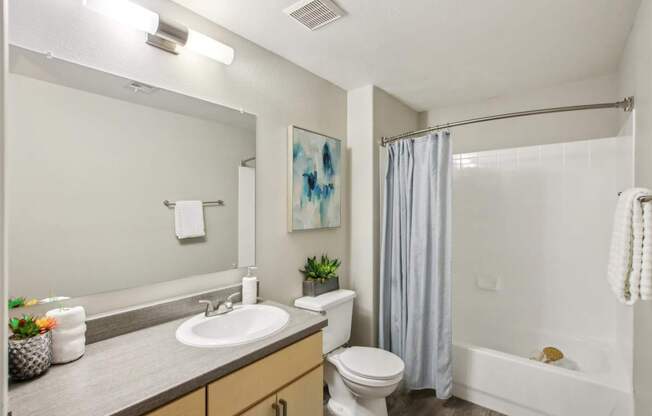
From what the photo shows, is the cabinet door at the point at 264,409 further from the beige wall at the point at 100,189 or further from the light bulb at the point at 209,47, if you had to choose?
the light bulb at the point at 209,47

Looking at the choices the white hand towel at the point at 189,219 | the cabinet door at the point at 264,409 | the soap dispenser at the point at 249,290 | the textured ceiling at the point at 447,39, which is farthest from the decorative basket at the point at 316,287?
the textured ceiling at the point at 447,39

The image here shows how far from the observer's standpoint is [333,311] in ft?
6.98

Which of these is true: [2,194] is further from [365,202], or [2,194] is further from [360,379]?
[365,202]

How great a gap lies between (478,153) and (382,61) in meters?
1.29

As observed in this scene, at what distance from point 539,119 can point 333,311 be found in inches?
91.9

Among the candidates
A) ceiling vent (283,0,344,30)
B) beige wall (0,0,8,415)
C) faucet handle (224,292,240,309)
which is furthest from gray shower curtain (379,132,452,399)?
beige wall (0,0,8,415)

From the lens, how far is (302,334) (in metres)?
1.38

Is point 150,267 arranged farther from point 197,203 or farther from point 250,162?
point 250,162

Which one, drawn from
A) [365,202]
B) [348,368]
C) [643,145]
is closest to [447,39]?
[643,145]

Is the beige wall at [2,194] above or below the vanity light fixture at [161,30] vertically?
below

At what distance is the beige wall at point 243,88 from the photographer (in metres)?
1.22

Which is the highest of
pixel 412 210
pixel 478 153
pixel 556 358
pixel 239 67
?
pixel 239 67

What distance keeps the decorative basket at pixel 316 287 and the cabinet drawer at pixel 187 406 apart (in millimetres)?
1165

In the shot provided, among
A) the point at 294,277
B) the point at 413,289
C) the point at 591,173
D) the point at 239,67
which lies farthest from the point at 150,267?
the point at 591,173
